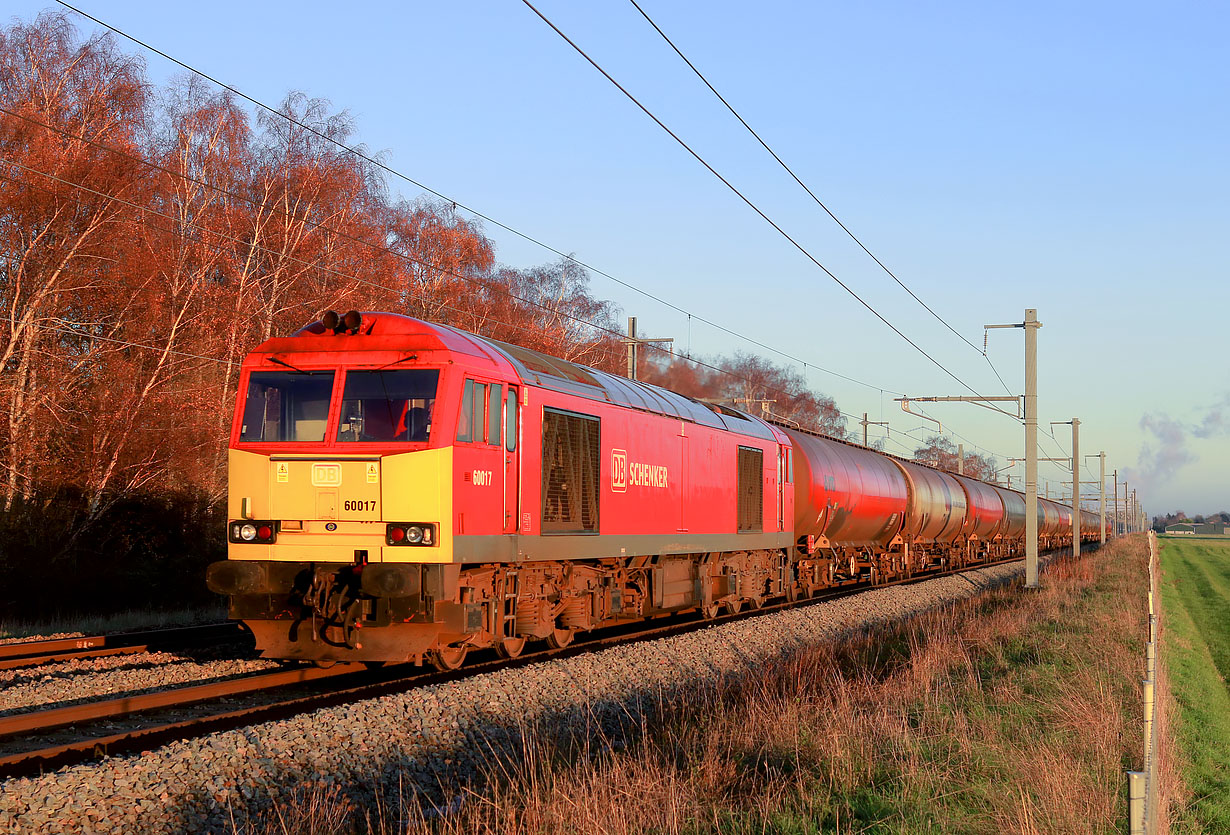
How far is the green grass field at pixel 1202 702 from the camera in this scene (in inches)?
338

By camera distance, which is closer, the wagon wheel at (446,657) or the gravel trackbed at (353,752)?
the gravel trackbed at (353,752)

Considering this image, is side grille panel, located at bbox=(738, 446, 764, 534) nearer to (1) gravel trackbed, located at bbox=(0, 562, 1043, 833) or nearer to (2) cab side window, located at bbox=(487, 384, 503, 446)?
(1) gravel trackbed, located at bbox=(0, 562, 1043, 833)

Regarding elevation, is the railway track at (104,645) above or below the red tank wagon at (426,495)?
below

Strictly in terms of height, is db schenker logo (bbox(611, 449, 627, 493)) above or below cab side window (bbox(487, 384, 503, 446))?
below

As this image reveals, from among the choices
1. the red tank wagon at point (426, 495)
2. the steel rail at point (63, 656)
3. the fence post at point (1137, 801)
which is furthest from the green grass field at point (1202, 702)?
the steel rail at point (63, 656)

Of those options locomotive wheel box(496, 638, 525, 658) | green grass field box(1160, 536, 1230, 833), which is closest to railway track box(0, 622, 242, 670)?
locomotive wheel box(496, 638, 525, 658)

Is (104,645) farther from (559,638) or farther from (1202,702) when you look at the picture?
(1202,702)

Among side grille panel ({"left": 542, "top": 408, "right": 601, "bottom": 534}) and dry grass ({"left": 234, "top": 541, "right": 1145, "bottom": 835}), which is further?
side grille panel ({"left": 542, "top": 408, "right": 601, "bottom": 534})

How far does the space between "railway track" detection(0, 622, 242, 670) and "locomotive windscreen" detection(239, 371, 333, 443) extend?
3581 mm

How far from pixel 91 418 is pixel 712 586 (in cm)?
1266

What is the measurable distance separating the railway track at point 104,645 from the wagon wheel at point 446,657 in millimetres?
4018

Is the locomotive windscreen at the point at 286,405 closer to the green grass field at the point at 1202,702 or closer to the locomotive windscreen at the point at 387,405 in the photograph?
the locomotive windscreen at the point at 387,405

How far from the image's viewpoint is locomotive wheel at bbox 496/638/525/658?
1327 cm

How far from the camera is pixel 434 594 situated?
10930mm
